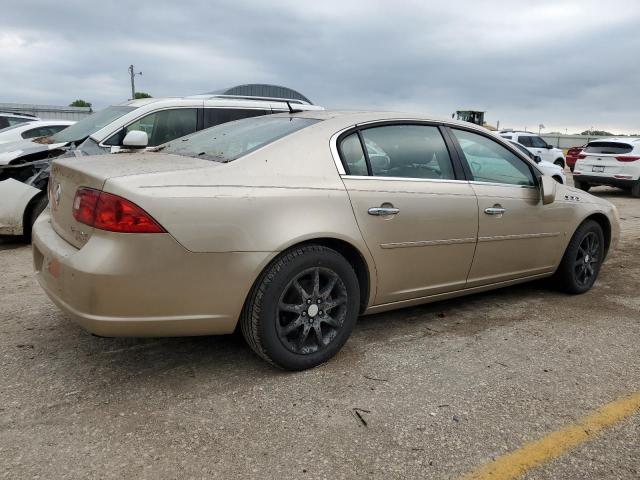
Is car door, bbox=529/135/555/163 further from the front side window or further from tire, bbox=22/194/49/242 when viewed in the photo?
tire, bbox=22/194/49/242

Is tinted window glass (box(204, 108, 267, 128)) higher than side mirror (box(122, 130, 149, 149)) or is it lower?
lower

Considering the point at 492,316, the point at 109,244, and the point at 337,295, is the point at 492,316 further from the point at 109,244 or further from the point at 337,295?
the point at 109,244

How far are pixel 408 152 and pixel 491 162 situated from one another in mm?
839

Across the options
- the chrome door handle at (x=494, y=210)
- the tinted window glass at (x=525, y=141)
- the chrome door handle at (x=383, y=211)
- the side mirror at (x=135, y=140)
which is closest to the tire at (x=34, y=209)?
the side mirror at (x=135, y=140)

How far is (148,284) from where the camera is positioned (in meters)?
2.57

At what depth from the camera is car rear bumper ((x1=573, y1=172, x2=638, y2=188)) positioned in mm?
14148

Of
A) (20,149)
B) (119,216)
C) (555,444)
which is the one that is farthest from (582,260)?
(20,149)

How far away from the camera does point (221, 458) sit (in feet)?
7.48

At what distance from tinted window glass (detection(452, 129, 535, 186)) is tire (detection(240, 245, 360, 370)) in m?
1.41

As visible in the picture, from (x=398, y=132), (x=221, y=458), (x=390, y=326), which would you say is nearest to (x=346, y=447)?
(x=221, y=458)

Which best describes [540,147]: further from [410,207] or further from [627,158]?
[410,207]

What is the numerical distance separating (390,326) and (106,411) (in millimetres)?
1993

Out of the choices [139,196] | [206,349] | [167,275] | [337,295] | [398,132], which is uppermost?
[398,132]

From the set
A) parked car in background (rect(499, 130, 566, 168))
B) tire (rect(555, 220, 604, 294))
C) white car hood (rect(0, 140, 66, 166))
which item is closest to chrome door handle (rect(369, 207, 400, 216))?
tire (rect(555, 220, 604, 294))
